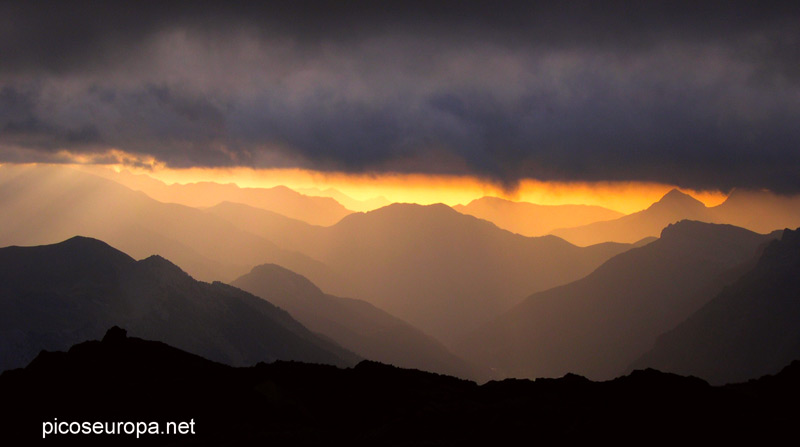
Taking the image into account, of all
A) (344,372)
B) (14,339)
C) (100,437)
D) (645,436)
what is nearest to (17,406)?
(100,437)

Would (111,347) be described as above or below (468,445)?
above

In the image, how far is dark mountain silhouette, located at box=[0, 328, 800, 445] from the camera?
41.2m

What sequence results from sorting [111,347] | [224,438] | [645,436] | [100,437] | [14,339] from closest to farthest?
[645,436] < [224,438] < [100,437] < [111,347] < [14,339]

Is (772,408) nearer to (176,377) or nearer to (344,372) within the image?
(344,372)

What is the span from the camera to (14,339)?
185000 mm

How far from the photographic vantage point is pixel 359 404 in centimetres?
5231

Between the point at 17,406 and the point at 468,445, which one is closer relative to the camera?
the point at 468,445

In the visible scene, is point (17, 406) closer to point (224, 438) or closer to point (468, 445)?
point (224, 438)

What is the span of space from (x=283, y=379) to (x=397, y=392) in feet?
31.3

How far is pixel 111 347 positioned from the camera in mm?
63094

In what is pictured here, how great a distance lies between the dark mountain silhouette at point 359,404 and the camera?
4125 cm

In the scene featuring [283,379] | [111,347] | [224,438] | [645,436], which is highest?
[111,347]

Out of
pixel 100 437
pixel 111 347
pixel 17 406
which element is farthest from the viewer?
pixel 111 347

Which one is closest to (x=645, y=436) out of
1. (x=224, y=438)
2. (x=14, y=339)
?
(x=224, y=438)
